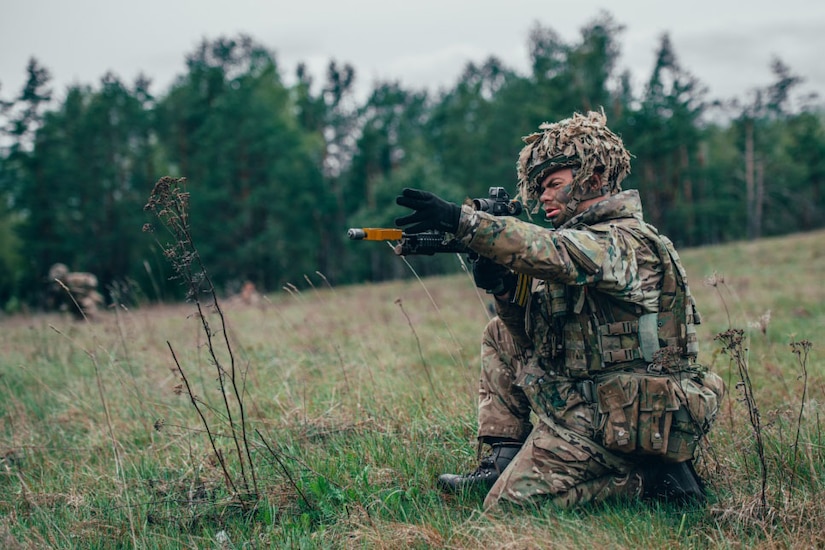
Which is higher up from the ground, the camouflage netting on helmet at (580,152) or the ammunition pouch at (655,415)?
the camouflage netting on helmet at (580,152)

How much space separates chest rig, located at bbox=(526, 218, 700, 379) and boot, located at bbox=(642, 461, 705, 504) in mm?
453

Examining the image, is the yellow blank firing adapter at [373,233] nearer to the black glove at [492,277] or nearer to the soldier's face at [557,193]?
the black glove at [492,277]

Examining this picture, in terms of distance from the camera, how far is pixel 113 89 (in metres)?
35.6

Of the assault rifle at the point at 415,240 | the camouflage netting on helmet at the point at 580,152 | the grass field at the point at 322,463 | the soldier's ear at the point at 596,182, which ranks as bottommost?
the grass field at the point at 322,463

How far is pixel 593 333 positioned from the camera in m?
2.98

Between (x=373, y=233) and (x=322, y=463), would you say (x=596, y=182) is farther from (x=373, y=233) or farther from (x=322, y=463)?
(x=322, y=463)

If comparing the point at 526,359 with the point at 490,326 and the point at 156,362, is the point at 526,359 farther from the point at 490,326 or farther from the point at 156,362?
the point at 156,362

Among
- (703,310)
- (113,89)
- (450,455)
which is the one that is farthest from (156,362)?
(113,89)

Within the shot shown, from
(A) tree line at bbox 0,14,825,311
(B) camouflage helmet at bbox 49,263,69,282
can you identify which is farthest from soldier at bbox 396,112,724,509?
(A) tree line at bbox 0,14,825,311

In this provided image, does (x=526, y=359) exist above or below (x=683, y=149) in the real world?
below

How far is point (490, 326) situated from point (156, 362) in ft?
12.5

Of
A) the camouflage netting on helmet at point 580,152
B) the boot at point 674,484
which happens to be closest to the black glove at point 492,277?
the camouflage netting on helmet at point 580,152

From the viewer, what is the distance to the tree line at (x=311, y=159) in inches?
1253

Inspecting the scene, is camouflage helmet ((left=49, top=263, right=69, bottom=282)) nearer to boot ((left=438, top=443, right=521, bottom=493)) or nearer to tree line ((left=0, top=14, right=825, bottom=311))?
boot ((left=438, top=443, right=521, bottom=493))
